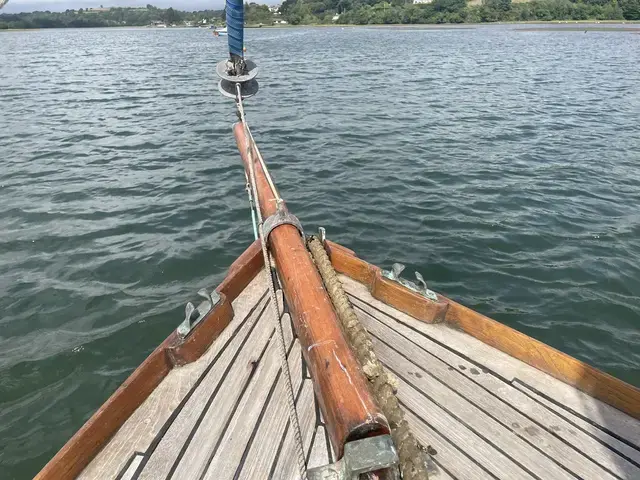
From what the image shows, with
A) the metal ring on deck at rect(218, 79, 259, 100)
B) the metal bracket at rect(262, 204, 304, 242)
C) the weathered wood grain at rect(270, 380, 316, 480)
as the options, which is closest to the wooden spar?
the metal bracket at rect(262, 204, 304, 242)

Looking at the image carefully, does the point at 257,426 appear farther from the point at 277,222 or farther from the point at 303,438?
the point at 277,222

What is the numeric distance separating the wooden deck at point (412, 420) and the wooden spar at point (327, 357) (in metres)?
0.91

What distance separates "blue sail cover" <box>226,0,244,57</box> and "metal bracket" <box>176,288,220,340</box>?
3607 mm

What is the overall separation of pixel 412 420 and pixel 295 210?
7.19 metres

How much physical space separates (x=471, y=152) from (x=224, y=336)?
11.9 metres

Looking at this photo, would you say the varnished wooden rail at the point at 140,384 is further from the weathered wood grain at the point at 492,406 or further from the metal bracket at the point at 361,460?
the metal bracket at the point at 361,460

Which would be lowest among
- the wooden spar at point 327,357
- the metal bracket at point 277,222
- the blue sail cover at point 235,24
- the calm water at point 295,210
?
the calm water at point 295,210

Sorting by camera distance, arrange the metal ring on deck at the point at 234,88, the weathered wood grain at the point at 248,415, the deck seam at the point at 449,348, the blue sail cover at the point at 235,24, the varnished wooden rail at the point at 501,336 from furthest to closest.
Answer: the metal ring on deck at the point at 234,88 < the blue sail cover at the point at 235,24 < the deck seam at the point at 449,348 < the varnished wooden rail at the point at 501,336 < the weathered wood grain at the point at 248,415

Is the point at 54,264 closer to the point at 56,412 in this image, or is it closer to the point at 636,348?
the point at 56,412

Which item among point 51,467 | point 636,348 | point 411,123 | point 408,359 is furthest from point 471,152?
point 51,467

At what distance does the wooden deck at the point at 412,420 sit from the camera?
9.22 feet

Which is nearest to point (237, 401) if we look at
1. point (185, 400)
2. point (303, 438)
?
point (185, 400)

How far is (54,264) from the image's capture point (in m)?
7.54

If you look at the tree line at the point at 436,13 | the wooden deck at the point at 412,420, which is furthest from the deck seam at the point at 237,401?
the tree line at the point at 436,13
